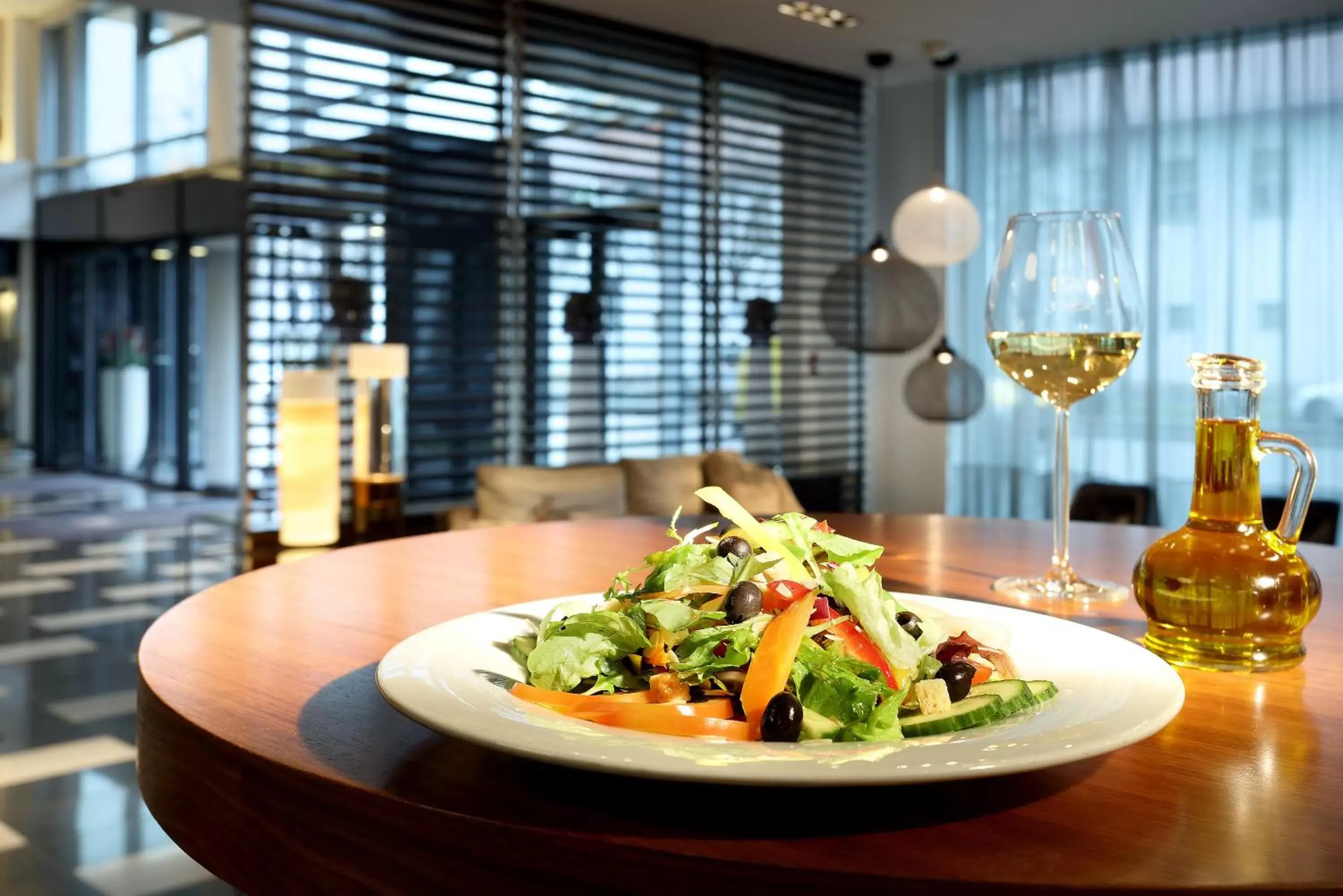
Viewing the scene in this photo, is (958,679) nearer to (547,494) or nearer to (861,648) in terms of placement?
(861,648)

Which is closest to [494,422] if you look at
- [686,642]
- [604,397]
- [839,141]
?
[604,397]

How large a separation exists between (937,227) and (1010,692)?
399cm

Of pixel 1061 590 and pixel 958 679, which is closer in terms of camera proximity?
pixel 958 679

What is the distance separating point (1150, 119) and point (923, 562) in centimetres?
506

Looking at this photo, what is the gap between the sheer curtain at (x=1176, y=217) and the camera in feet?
16.8

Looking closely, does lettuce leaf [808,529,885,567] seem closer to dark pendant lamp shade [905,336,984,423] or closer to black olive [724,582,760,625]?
black olive [724,582,760,625]

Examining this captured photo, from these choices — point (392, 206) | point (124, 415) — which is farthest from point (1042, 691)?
point (124, 415)

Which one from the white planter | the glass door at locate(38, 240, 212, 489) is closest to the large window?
the glass door at locate(38, 240, 212, 489)

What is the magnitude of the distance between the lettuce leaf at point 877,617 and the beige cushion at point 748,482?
3565 millimetres

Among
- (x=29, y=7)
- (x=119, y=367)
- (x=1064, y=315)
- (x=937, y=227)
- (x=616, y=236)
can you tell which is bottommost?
(x=1064, y=315)

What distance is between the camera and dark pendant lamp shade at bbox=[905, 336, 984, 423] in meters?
5.38

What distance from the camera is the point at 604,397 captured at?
212 inches

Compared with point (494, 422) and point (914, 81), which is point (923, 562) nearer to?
point (494, 422)

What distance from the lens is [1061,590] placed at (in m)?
0.97
